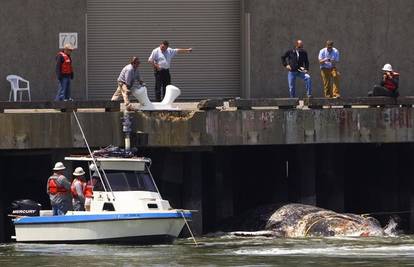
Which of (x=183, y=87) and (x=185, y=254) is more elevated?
(x=183, y=87)

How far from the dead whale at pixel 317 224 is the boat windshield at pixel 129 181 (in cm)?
291

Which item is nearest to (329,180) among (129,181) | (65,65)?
(129,181)

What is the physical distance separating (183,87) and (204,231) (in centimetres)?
755

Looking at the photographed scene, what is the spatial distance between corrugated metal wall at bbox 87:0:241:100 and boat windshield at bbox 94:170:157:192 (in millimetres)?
8844

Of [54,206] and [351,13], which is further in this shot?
[351,13]

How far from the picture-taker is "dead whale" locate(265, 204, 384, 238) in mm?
34938

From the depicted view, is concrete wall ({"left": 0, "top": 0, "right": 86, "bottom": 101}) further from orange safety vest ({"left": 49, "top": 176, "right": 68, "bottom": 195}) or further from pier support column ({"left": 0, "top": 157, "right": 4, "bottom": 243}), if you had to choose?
orange safety vest ({"left": 49, "top": 176, "right": 68, "bottom": 195})

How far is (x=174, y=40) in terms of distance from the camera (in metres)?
43.4

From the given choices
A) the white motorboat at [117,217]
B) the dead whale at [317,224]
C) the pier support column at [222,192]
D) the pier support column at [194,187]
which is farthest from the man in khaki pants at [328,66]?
the white motorboat at [117,217]

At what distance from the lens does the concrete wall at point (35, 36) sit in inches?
1640

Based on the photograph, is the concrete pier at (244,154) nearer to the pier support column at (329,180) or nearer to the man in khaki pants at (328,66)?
the pier support column at (329,180)

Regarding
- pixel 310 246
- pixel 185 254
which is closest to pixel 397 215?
pixel 310 246

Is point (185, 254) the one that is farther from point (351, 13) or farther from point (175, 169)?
point (351, 13)

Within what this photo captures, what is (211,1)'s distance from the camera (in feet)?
143
